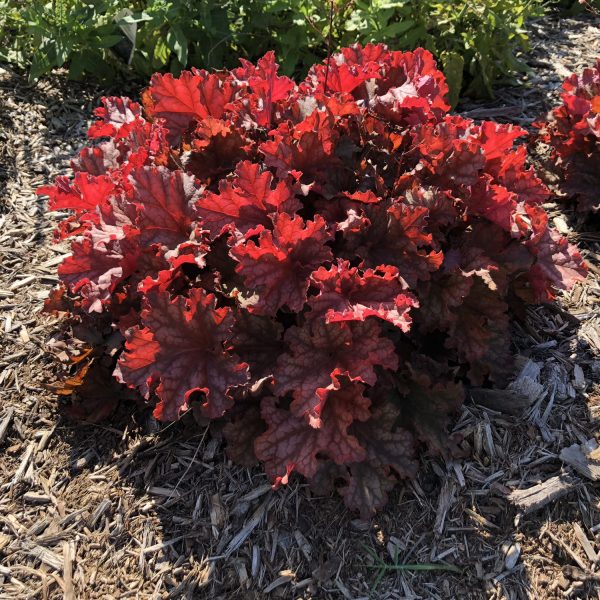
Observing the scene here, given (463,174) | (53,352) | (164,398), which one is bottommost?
(53,352)

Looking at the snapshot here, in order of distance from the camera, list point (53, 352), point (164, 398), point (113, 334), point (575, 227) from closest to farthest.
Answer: point (164, 398) → point (113, 334) → point (53, 352) → point (575, 227)

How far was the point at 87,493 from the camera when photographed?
2.62 m

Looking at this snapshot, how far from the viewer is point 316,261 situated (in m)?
2.39

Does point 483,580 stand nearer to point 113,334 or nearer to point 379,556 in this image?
point 379,556

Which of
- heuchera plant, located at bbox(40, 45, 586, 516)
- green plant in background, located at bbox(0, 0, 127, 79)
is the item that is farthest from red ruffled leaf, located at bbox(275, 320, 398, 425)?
green plant in background, located at bbox(0, 0, 127, 79)

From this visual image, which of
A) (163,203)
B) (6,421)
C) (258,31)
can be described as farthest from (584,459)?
(258,31)

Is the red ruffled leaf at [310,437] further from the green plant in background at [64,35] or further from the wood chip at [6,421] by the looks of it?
the green plant in background at [64,35]

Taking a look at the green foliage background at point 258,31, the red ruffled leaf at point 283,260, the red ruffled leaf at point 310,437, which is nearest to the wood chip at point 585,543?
the red ruffled leaf at point 310,437

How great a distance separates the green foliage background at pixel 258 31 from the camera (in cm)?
407

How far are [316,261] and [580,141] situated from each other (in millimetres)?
2044

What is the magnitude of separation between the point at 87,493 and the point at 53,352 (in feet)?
2.34

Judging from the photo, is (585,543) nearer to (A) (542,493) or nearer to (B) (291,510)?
(A) (542,493)

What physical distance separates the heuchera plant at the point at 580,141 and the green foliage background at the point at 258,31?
76 cm

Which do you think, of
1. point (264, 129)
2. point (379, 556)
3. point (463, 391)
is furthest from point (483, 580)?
point (264, 129)
